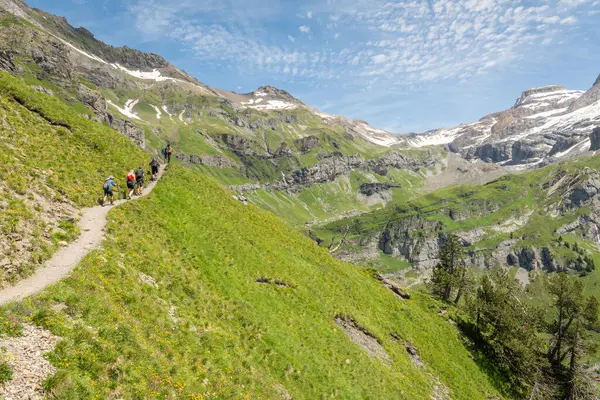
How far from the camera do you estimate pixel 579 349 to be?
5194 centimetres

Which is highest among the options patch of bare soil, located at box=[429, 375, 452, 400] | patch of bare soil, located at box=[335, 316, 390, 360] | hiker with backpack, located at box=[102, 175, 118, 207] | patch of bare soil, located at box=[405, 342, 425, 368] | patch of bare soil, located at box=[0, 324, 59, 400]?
hiker with backpack, located at box=[102, 175, 118, 207]

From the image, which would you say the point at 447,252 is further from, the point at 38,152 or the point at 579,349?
the point at 38,152

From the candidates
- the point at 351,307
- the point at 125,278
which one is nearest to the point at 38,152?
the point at 125,278

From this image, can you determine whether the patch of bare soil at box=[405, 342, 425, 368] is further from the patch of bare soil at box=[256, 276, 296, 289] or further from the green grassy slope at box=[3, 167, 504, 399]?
the patch of bare soil at box=[256, 276, 296, 289]

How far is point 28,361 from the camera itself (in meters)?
11.5

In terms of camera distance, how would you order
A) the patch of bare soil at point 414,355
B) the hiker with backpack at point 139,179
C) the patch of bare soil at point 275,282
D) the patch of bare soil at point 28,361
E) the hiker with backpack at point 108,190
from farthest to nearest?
the patch of bare soil at point 414,355 < the hiker with backpack at point 139,179 < the patch of bare soil at point 275,282 < the hiker with backpack at point 108,190 < the patch of bare soil at point 28,361

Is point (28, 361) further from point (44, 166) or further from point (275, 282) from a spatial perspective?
point (275, 282)

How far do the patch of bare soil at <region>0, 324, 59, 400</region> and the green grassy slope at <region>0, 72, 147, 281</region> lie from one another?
5.13m

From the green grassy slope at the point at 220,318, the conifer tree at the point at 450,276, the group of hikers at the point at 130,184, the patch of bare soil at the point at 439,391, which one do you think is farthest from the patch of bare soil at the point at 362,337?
the conifer tree at the point at 450,276

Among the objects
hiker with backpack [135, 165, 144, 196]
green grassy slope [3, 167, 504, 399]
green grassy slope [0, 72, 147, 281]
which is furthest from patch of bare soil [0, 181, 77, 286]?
hiker with backpack [135, 165, 144, 196]

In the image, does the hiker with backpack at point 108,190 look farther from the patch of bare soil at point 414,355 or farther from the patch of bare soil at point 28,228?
the patch of bare soil at point 414,355

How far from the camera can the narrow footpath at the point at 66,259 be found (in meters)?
15.4

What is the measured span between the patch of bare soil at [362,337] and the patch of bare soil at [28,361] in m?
25.8

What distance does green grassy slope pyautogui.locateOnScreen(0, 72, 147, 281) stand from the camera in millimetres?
19156
